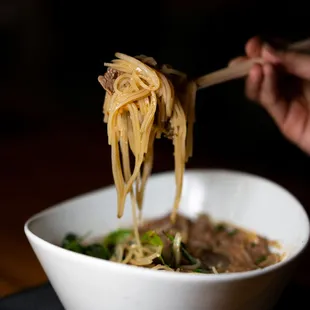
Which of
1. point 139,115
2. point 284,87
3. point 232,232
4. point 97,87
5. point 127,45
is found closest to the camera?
point 139,115

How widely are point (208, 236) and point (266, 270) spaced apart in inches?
16.3

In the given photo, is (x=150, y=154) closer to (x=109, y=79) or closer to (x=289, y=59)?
(x=109, y=79)

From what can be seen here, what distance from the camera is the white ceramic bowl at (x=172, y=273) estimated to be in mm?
1093

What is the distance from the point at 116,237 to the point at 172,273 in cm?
46

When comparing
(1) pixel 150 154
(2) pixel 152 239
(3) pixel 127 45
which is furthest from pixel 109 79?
(3) pixel 127 45

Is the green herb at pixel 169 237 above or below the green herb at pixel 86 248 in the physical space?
above

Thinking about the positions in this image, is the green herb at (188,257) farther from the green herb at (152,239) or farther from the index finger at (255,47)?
the index finger at (255,47)

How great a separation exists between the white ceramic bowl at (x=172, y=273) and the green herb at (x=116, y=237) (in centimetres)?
5

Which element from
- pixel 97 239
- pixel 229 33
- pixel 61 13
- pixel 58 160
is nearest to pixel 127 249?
pixel 97 239

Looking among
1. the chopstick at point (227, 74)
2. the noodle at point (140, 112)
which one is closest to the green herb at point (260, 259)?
the noodle at point (140, 112)

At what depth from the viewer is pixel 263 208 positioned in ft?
5.35

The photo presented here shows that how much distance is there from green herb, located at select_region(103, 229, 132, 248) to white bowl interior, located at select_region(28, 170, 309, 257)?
54mm

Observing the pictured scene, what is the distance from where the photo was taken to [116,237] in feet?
4.98

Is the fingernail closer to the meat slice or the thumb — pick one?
the thumb
